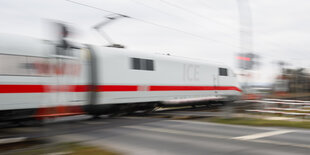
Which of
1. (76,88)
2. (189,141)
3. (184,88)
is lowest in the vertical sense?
(189,141)

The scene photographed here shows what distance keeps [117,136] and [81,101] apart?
3.95m

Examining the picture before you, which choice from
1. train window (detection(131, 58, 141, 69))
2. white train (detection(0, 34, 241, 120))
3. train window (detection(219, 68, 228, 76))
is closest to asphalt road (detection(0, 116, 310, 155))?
white train (detection(0, 34, 241, 120))

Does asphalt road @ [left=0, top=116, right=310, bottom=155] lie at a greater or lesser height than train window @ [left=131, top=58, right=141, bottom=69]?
lesser

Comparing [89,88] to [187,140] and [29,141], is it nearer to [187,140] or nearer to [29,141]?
[29,141]

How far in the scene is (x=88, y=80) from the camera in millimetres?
12648

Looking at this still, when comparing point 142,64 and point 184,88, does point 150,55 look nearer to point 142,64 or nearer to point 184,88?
point 142,64

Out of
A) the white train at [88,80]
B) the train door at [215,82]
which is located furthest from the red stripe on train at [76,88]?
the train door at [215,82]

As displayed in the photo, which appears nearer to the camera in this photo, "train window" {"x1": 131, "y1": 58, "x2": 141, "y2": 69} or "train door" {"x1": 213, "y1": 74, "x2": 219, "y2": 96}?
"train window" {"x1": 131, "y1": 58, "x2": 141, "y2": 69}

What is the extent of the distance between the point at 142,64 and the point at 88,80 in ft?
11.1

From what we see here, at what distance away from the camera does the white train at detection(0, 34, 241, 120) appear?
10094mm

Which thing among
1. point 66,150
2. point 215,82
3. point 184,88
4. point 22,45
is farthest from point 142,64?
point 66,150

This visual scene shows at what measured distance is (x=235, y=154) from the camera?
6.27 meters

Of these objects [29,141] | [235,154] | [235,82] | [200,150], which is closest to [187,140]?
[200,150]

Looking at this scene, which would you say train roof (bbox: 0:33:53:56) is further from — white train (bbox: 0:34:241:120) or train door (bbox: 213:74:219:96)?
train door (bbox: 213:74:219:96)
